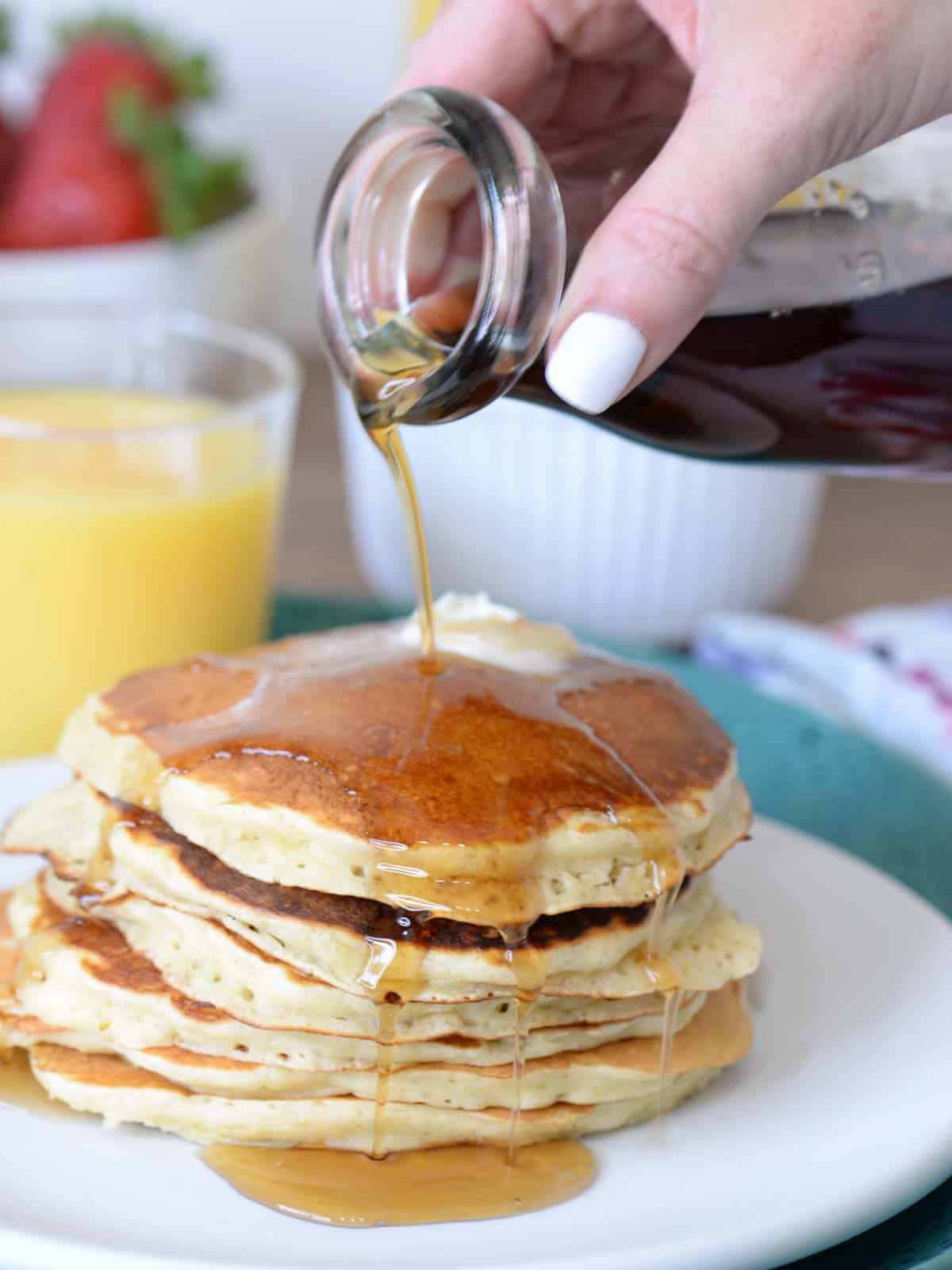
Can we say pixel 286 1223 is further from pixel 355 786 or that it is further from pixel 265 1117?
pixel 355 786

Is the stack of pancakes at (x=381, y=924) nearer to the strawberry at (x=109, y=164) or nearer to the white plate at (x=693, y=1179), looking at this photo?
the white plate at (x=693, y=1179)

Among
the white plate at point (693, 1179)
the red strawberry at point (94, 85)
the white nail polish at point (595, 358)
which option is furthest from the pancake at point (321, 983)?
the red strawberry at point (94, 85)

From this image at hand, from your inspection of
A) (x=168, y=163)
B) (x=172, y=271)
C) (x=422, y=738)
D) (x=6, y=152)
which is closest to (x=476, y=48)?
(x=422, y=738)

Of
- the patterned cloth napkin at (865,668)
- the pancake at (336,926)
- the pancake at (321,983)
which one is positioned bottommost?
the patterned cloth napkin at (865,668)

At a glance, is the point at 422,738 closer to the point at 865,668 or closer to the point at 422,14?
the point at 865,668

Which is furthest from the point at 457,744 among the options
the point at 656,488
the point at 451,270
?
the point at 656,488

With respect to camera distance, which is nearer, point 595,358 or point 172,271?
point 595,358

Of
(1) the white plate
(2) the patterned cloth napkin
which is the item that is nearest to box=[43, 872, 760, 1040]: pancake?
(1) the white plate
